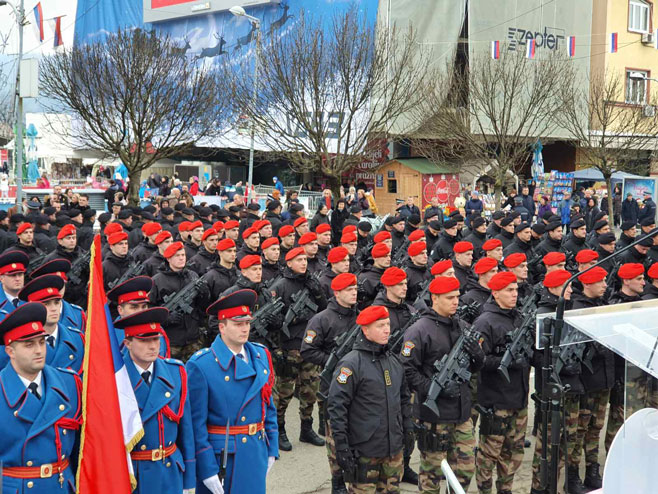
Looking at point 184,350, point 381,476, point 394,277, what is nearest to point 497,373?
point 394,277

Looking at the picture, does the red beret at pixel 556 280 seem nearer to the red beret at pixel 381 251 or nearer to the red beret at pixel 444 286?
the red beret at pixel 444 286

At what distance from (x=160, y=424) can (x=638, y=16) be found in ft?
119

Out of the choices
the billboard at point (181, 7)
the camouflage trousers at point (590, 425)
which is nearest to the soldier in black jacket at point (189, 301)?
the camouflage trousers at point (590, 425)

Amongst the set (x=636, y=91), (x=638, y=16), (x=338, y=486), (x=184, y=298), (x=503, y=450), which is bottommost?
(x=338, y=486)

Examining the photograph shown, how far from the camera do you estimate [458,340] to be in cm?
597

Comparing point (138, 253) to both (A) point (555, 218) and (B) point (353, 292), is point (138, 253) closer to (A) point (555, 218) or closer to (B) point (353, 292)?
(B) point (353, 292)

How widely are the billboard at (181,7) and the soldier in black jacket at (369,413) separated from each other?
31.1 metres

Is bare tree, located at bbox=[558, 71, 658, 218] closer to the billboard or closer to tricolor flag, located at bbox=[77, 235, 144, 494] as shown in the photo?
the billboard

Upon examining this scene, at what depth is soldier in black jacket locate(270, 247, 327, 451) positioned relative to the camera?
7.83m

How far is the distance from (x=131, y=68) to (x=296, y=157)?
521 centimetres

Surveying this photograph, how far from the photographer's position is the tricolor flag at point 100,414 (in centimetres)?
411

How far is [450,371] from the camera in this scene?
5.77m

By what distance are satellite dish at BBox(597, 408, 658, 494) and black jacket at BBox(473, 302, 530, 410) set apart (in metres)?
2.91

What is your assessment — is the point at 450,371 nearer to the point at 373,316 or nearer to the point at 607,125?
the point at 373,316
